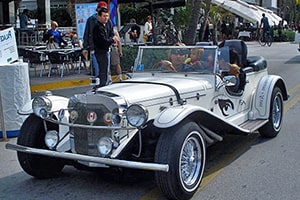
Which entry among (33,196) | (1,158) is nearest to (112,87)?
(33,196)

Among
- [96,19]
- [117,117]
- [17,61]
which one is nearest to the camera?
[117,117]

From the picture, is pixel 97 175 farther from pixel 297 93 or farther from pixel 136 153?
pixel 297 93

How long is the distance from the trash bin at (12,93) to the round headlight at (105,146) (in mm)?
3407

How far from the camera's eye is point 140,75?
6.27 meters

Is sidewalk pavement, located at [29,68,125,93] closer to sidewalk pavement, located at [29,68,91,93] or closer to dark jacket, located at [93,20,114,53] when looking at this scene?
sidewalk pavement, located at [29,68,91,93]

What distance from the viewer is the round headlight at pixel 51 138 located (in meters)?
4.94

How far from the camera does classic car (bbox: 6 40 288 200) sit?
4.45m

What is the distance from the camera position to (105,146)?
4.52 meters

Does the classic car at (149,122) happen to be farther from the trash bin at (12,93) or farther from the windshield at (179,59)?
the trash bin at (12,93)

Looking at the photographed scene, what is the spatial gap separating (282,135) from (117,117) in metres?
3.58

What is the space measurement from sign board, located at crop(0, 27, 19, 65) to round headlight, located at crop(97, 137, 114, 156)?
3672mm

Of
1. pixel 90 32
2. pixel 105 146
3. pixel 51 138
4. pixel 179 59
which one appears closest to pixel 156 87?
pixel 179 59

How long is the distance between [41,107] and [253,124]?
293 cm

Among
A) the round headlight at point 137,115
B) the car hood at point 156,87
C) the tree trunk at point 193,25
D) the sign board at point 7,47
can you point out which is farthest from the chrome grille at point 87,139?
the tree trunk at point 193,25
